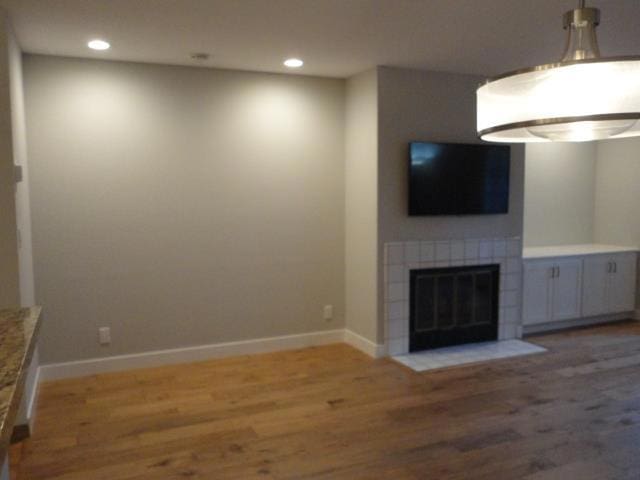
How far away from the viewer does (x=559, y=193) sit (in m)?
5.91

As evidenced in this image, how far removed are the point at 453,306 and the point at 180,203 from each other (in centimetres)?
255

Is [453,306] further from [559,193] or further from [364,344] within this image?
[559,193]

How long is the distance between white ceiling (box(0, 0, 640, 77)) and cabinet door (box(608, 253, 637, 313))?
2.40m

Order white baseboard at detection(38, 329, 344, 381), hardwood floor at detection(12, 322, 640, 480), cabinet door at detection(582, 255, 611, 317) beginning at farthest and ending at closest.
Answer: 1. cabinet door at detection(582, 255, 611, 317)
2. white baseboard at detection(38, 329, 344, 381)
3. hardwood floor at detection(12, 322, 640, 480)

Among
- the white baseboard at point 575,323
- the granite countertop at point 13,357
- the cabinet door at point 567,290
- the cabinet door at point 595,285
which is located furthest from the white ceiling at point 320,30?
the white baseboard at point 575,323

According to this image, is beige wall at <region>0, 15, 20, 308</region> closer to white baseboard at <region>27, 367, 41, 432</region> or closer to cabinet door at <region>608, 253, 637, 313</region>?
white baseboard at <region>27, 367, 41, 432</region>

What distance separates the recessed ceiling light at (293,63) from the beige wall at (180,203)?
337 mm

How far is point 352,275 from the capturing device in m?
4.88

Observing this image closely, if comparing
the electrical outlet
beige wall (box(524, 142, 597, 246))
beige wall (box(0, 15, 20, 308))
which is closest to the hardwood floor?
the electrical outlet

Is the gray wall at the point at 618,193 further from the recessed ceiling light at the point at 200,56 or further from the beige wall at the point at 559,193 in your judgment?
the recessed ceiling light at the point at 200,56

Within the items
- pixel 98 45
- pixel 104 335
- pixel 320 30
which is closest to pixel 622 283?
pixel 320 30

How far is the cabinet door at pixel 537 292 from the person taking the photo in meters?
5.12

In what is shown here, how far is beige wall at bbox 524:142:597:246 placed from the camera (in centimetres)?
577

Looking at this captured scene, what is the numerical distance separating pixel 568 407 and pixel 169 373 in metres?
2.91
